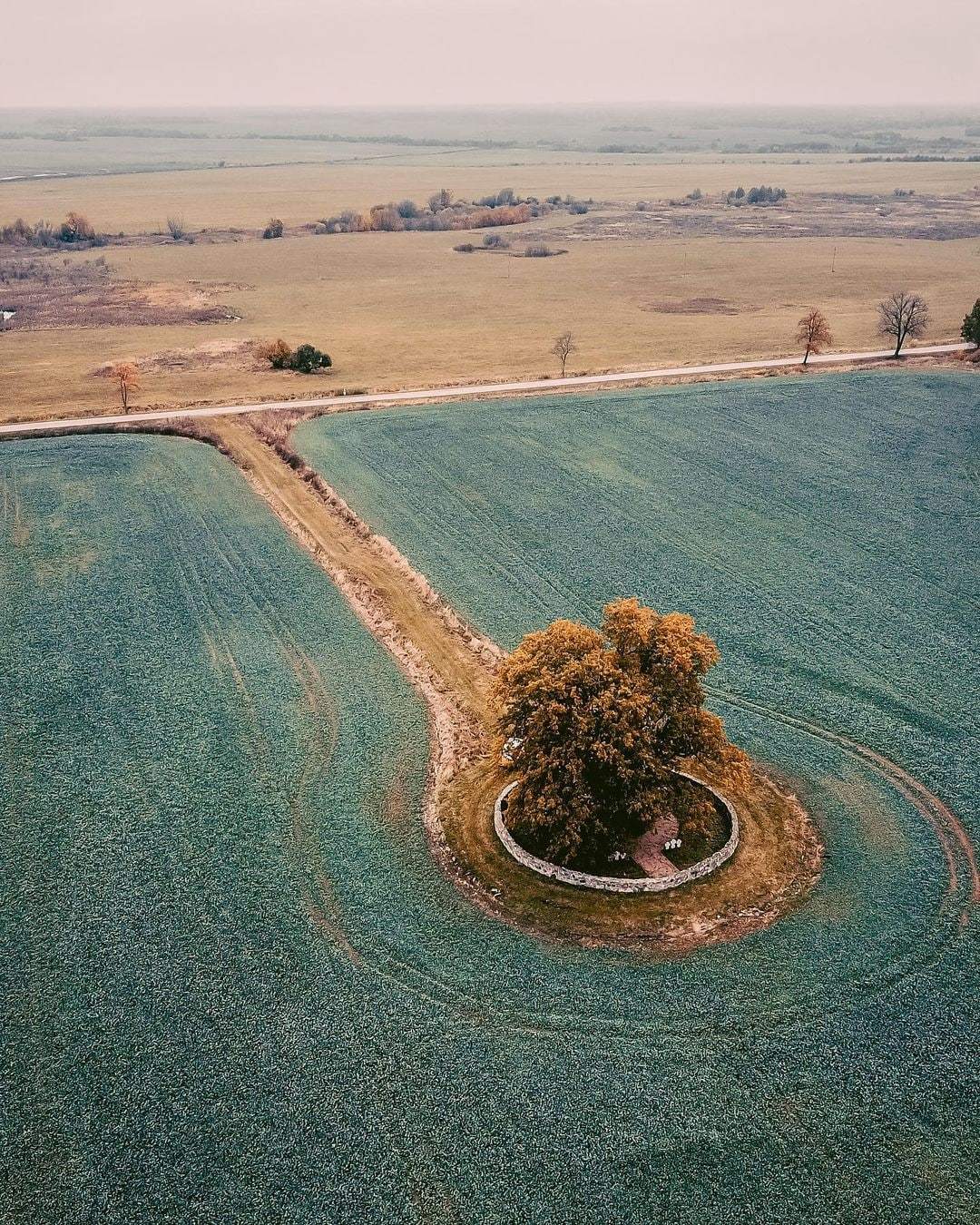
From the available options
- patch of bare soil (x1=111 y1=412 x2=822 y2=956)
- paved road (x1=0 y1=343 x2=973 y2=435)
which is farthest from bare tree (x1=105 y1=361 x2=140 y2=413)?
patch of bare soil (x1=111 y1=412 x2=822 y2=956)

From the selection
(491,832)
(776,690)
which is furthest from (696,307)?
(491,832)

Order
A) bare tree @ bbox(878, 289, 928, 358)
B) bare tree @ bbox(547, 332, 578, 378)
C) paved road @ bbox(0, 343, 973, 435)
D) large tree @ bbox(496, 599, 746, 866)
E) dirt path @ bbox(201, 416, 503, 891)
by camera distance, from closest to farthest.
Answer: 1. large tree @ bbox(496, 599, 746, 866)
2. dirt path @ bbox(201, 416, 503, 891)
3. paved road @ bbox(0, 343, 973, 435)
4. bare tree @ bbox(547, 332, 578, 378)
5. bare tree @ bbox(878, 289, 928, 358)

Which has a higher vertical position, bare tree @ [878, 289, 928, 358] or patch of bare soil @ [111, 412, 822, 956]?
bare tree @ [878, 289, 928, 358]

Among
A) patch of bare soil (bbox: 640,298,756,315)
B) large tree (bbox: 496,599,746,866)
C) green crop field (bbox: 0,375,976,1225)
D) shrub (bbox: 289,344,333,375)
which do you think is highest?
patch of bare soil (bbox: 640,298,756,315)

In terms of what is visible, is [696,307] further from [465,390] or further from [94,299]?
[94,299]

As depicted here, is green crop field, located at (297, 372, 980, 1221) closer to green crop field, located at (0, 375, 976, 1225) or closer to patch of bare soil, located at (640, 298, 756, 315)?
green crop field, located at (0, 375, 976, 1225)

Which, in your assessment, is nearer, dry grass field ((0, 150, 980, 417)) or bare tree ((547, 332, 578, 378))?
bare tree ((547, 332, 578, 378))

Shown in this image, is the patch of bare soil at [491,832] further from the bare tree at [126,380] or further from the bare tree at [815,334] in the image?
the bare tree at [815,334]
